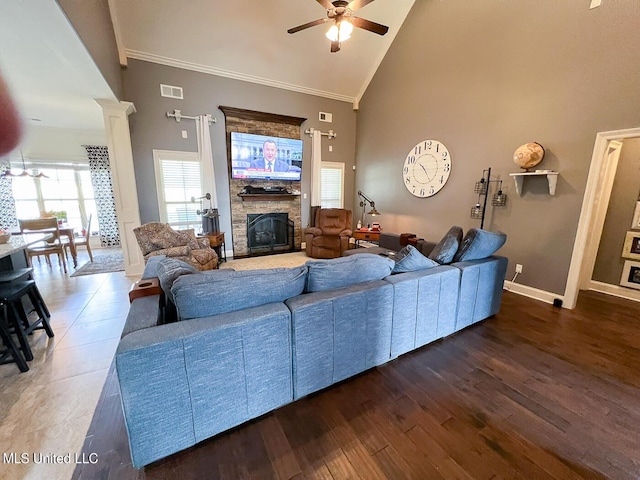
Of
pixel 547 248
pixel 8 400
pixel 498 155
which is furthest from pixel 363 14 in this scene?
pixel 8 400

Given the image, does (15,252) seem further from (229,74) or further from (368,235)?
(368,235)

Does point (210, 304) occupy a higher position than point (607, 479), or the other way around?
point (210, 304)

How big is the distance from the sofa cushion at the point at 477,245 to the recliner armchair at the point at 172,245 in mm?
3182

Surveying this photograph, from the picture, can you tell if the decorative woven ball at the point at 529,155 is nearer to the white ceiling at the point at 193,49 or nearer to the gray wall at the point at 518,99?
the gray wall at the point at 518,99

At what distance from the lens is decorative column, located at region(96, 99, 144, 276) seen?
372cm

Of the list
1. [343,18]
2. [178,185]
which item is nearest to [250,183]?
[178,185]

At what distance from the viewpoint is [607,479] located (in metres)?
1.19

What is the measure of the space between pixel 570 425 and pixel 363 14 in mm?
5721

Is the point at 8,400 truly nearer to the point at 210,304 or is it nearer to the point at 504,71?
the point at 210,304

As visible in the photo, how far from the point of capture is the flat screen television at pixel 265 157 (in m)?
4.94

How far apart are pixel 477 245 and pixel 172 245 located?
3.77 m

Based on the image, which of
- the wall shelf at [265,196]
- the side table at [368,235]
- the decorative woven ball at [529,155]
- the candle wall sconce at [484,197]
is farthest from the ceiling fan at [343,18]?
the side table at [368,235]

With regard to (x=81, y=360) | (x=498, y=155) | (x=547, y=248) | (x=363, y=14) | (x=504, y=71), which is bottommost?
(x=81, y=360)

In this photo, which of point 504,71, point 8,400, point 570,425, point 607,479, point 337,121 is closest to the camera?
point 607,479
